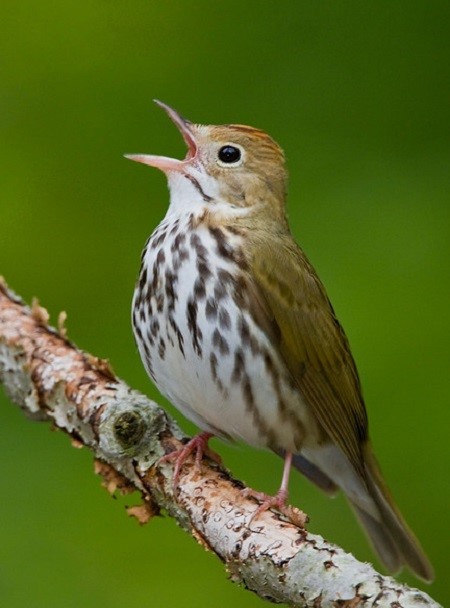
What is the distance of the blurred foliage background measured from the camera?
4766 millimetres

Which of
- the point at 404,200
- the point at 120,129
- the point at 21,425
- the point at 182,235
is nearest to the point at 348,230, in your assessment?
the point at 404,200

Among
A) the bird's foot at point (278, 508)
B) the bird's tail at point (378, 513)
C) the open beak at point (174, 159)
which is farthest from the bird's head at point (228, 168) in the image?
the bird's foot at point (278, 508)

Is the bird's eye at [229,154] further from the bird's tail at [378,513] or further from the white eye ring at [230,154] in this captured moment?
the bird's tail at [378,513]

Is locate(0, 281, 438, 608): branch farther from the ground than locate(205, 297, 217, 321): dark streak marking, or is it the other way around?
locate(205, 297, 217, 321): dark streak marking

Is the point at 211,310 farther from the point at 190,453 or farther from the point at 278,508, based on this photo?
the point at 278,508

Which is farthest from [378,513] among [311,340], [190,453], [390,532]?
[190,453]

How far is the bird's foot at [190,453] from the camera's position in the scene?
14.2 feet

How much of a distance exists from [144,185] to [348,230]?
879 millimetres

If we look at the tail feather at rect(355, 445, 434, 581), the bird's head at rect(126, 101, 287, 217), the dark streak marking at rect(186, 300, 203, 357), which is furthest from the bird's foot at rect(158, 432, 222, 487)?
the bird's head at rect(126, 101, 287, 217)

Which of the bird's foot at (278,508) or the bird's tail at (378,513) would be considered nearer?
the bird's foot at (278,508)

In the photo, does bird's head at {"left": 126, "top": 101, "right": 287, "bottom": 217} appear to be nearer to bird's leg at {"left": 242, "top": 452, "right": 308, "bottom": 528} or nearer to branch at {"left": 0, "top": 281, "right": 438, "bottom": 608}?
branch at {"left": 0, "top": 281, "right": 438, "bottom": 608}

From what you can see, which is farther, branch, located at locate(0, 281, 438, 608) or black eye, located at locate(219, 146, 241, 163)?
black eye, located at locate(219, 146, 241, 163)

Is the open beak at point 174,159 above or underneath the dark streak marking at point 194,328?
above

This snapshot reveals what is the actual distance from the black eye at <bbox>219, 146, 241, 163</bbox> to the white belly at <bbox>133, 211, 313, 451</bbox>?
0.29 metres
